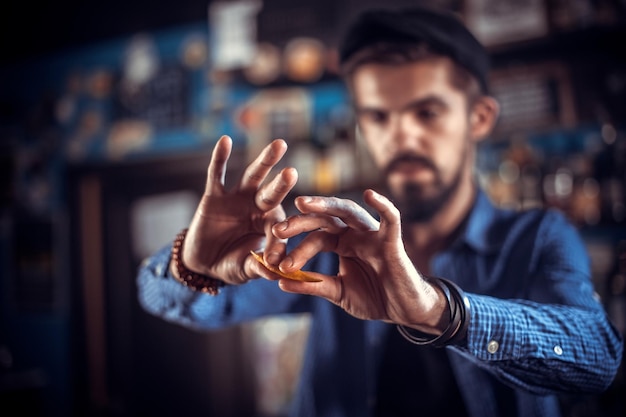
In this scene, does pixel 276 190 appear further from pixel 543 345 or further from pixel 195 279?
pixel 543 345

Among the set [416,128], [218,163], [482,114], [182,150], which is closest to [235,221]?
[218,163]

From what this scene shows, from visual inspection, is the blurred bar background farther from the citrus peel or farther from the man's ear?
the citrus peel

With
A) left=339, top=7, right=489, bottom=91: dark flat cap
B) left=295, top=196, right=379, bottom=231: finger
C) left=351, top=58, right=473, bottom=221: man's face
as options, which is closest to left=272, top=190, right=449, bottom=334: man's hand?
left=295, top=196, right=379, bottom=231: finger

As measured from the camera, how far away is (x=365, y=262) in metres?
0.46

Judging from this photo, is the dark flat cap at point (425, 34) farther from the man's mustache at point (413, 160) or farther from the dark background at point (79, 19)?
the dark background at point (79, 19)

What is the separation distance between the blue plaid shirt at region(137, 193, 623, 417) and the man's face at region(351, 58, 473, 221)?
103mm

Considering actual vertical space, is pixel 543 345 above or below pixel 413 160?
below

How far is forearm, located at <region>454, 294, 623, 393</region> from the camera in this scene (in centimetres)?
50

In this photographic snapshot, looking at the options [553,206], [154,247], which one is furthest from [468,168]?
[154,247]

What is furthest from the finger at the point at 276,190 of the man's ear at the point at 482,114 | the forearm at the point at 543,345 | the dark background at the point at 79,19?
the dark background at the point at 79,19

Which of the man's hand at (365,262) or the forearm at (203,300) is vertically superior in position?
the man's hand at (365,262)

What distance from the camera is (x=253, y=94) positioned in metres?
2.03

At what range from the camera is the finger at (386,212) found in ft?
1.30

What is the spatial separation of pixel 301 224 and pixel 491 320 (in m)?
0.25
